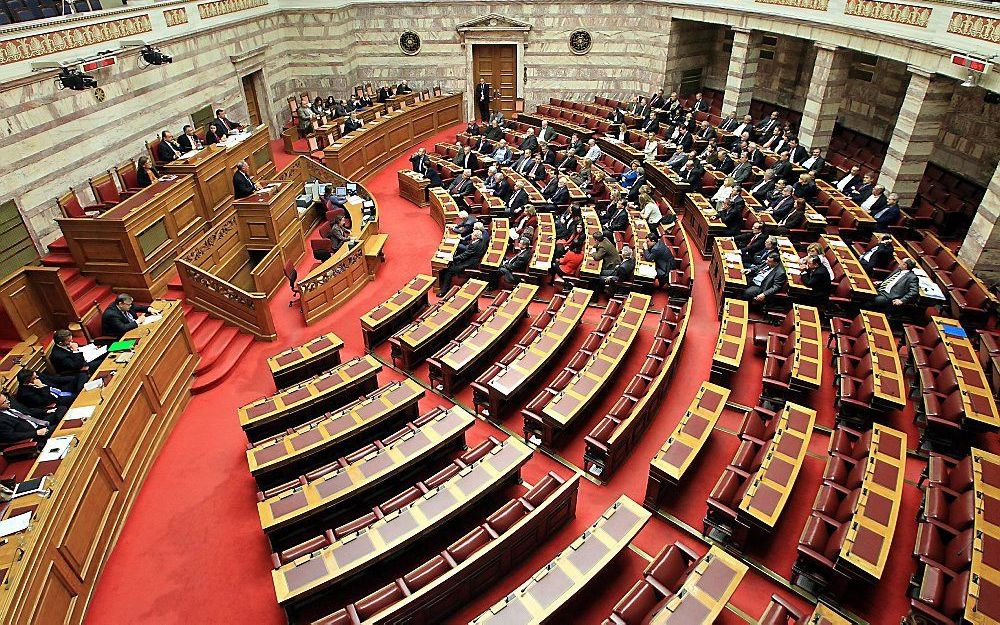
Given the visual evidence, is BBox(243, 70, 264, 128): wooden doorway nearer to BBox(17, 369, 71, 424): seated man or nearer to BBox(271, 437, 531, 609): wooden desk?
BBox(17, 369, 71, 424): seated man

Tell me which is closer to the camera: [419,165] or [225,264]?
[225,264]

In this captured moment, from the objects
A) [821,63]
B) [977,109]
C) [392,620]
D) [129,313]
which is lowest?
[392,620]

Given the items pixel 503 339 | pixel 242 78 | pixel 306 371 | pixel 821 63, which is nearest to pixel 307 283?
pixel 306 371

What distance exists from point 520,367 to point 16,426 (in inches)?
238

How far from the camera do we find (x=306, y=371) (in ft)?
28.9

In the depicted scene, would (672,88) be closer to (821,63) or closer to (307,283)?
(821,63)

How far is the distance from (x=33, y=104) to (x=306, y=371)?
7.20 metres

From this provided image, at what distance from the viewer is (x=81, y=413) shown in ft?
21.7

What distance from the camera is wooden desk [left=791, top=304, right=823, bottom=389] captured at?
746 cm

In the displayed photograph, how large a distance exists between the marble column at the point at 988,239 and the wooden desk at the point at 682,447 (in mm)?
7057

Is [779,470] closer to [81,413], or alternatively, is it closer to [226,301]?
[81,413]

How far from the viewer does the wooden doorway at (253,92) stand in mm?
18281

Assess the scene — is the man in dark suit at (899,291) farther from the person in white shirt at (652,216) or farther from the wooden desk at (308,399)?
the wooden desk at (308,399)

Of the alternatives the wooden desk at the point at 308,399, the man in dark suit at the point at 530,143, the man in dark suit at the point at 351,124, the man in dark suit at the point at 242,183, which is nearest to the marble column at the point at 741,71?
the man in dark suit at the point at 530,143
